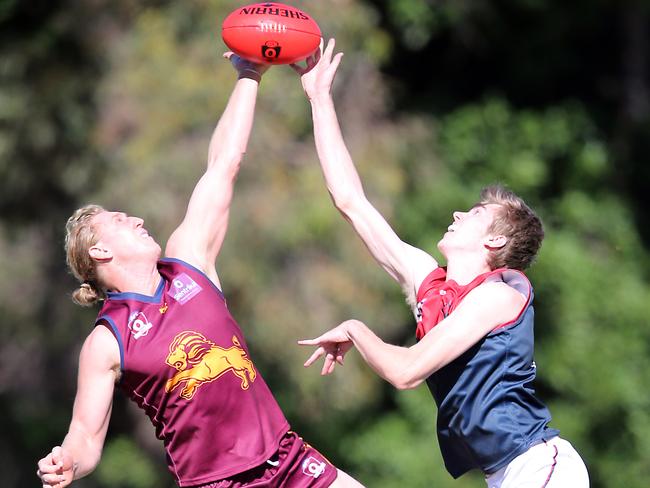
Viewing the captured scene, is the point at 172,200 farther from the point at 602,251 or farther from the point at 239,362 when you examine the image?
the point at 239,362

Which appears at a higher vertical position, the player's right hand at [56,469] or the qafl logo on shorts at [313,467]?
the player's right hand at [56,469]

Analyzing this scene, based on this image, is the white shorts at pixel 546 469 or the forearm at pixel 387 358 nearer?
the forearm at pixel 387 358

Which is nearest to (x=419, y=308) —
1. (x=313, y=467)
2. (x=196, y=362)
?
(x=313, y=467)

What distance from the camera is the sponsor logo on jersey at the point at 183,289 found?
398 cm

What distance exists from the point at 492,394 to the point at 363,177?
6270mm

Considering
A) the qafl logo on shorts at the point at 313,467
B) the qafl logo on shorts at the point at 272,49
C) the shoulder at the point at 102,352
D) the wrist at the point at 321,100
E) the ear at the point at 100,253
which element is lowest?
the qafl logo on shorts at the point at 313,467

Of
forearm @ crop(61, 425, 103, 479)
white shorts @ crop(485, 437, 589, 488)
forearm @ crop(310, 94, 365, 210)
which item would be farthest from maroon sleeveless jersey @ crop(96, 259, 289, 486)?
white shorts @ crop(485, 437, 589, 488)

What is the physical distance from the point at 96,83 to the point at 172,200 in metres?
1.80

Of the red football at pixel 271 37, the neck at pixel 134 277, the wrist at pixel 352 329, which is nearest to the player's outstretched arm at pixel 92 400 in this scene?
the neck at pixel 134 277

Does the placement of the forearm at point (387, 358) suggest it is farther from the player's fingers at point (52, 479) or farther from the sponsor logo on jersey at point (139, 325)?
the player's fingers at point (52, 479)

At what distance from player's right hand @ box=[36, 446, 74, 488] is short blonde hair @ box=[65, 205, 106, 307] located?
0.61 metres

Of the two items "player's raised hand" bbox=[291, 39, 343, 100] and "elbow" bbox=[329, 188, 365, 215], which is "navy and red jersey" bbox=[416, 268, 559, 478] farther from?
"player's raised hand" bbox=[291, 39, 343, 100]

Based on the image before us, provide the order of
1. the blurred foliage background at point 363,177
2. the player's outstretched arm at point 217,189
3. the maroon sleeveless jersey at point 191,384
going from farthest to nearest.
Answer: the blurred foliage background at point 363,177 → the player's outstretched arm at point 217,189 → the maroon sleeveless jersey at point 191,384

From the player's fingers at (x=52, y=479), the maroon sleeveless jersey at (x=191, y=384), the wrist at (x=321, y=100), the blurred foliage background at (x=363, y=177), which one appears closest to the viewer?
the player's fingers at (x=52, y=479)
